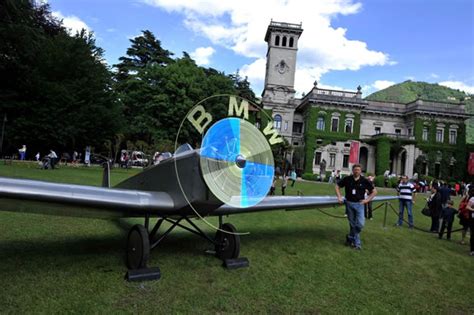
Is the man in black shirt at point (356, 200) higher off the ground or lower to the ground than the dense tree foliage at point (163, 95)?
lower

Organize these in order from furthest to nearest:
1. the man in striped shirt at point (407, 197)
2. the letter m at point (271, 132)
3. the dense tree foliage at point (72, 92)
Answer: the dense tree foliage at point (72, 92), the man in striped shirt at point (407, 197), the letter m at point (271, 132)

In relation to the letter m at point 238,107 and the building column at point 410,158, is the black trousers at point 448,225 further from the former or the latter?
the building column at point 410,158

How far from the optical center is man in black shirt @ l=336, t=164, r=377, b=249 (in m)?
8.00

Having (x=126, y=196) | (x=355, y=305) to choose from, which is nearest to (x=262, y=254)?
(x=355, y=305)

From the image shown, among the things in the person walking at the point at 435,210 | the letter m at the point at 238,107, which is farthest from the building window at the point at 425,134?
the letter m at the point at 238,107

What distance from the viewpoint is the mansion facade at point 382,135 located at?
2297 inches

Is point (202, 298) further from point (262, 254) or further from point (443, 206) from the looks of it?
point (443, 206)

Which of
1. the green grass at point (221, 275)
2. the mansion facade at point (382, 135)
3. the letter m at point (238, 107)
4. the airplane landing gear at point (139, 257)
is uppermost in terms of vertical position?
the mansion facade at point (382, 135)

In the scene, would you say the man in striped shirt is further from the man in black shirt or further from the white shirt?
the man in black shirt

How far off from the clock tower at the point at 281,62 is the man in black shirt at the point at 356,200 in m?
59.8

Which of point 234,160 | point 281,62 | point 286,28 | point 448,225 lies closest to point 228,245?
point 234,160

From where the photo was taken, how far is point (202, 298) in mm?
4547

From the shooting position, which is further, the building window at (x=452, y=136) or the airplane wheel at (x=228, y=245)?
the building window at (x=452, y=136)

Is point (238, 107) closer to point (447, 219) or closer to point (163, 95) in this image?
point (447, 219)
